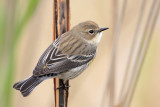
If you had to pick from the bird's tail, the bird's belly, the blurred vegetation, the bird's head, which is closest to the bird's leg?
the bird's belly

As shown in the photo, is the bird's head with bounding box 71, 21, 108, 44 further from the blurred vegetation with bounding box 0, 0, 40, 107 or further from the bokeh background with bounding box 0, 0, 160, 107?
the blurred vegetation with bounding box 0, 0, 40, 107

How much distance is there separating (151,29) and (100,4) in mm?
1256

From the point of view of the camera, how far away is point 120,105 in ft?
8.52

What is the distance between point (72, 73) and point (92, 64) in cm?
43

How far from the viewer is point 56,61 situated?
135 inches

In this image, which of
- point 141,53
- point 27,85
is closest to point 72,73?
point 27,85

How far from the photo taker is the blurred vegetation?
242 cm

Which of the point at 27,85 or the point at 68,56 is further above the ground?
the point at 68,56

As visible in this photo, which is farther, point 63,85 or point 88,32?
point 88,32

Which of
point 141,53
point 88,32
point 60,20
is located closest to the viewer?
point 141,53

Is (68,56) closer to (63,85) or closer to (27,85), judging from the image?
(63,85)

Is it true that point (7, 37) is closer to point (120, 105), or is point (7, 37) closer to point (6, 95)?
point (6, 95)

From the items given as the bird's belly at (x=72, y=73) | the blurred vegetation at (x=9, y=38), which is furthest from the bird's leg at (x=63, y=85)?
the blurred vegetation at (x=9, y=38)

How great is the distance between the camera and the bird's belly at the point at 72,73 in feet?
10.9
